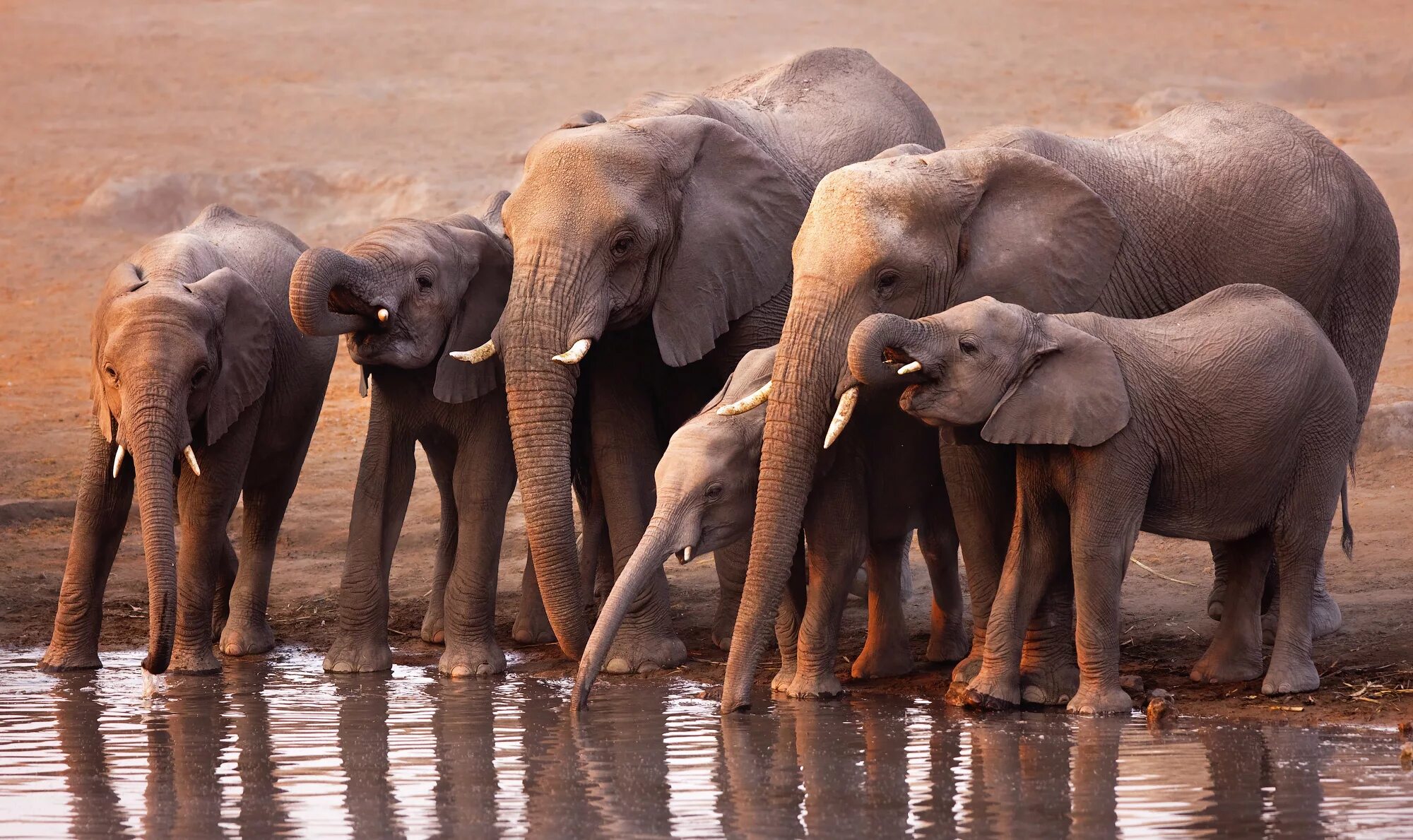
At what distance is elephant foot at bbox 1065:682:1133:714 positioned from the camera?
720cm

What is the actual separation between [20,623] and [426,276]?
293 centimetres

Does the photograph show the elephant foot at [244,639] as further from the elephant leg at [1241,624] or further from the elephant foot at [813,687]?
the elephant leg at [1241,624]

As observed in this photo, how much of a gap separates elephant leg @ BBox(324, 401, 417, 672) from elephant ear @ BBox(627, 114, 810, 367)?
1201 mm

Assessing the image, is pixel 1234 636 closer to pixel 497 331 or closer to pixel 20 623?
pixel 497 331

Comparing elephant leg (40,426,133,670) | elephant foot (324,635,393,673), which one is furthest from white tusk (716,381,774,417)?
elephant leg (40,426,133,670)

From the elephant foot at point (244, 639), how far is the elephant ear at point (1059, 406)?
3763 mm

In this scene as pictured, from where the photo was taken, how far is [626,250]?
824 cm

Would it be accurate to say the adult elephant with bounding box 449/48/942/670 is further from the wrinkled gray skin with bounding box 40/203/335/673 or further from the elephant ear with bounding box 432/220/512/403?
the wrinkled gray skin with bounding box 40/203/335/673

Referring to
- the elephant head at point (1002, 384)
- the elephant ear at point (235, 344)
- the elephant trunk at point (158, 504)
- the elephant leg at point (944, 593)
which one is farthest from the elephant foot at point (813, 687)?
the elephant ear at point (235, 344)

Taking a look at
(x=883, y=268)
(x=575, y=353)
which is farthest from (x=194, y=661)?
(x=883, y=268)

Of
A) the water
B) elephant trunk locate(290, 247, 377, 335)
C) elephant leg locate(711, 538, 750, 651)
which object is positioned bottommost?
the water

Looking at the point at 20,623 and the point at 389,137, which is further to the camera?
the point at 389,137

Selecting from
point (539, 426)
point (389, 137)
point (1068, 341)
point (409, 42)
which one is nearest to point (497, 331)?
point (539, 426)

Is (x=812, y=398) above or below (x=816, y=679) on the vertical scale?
above
